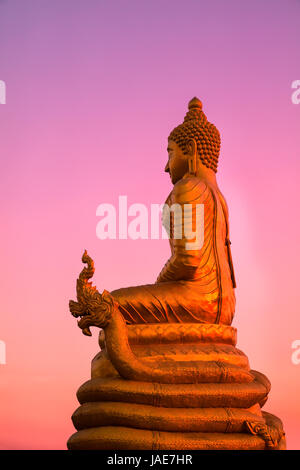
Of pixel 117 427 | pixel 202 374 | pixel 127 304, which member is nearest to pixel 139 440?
pixel 117 427

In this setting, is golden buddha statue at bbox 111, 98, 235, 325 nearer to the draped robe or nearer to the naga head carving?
the draped robe

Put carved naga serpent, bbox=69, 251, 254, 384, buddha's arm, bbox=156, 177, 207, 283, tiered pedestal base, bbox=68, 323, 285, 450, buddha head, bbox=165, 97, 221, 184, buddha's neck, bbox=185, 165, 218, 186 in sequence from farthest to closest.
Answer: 1. buddha head, bbox=165, 97, 221, 184
2. buddha's neck, bbox=185, 165, 218, 186
3. buddha's arm, bbox=156, 177, 207, 283
4. carved naga serpent, bbox=69, 251, 254, 384
5. tiered pedestal base, bbox=68, 323, 285, 450

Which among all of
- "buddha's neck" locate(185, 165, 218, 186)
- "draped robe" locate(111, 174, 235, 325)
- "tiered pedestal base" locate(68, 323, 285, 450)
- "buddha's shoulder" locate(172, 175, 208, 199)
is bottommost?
"tiered pedestal base" locate(68, 323, 285, 450)

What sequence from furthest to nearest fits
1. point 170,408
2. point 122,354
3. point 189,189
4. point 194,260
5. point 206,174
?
1. point 206,174
2. point 189,189
3. point 194,260
4. point 122,354
5. point 170,408

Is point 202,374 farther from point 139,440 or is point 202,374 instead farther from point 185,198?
point 185,198

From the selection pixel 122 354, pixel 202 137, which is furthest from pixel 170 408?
pixel 202 137

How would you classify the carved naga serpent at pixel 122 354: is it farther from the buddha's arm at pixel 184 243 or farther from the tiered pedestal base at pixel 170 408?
the buddha's arm at pixel 184 243

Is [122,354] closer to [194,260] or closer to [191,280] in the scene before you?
[191,280]

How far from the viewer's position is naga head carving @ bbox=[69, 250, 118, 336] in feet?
22.3

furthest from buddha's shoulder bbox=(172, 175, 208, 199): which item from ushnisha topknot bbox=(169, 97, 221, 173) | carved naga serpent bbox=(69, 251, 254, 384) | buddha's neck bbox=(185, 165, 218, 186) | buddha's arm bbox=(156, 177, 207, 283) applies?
carved naga serpent bbox=(69, 251, 254, 384)

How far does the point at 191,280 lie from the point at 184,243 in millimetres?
480

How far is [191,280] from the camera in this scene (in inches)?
306

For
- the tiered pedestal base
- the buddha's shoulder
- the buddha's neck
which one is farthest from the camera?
the buddha's neck

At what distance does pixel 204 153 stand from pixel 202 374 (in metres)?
3.46
